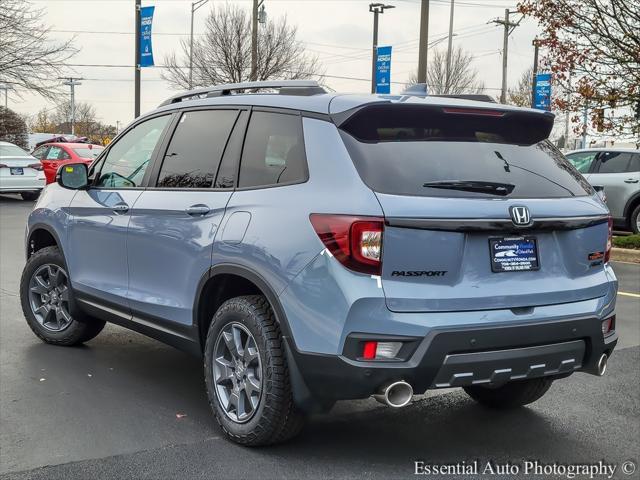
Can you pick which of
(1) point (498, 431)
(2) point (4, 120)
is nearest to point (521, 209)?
(1) point (498, 431)

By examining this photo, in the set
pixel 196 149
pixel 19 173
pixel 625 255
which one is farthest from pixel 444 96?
pixel 19 173

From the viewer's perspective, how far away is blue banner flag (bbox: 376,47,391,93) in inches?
1196

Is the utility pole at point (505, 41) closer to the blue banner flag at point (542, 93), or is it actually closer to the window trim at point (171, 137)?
the blue banner flag at point (542, 93)

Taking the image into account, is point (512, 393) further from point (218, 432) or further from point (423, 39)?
point (423, 39)

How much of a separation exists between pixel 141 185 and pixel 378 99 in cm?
184

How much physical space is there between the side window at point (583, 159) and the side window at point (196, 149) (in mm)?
12563

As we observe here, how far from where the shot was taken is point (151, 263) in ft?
15.4

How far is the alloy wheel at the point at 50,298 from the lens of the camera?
590cm

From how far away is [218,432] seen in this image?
4.24 m

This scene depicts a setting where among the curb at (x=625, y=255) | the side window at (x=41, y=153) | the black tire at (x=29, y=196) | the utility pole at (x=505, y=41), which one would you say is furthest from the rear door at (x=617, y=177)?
the utility pole at (x=505, y=41)

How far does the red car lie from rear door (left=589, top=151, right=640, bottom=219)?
40.8 feet

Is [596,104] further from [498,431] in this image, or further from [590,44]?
[498,431]

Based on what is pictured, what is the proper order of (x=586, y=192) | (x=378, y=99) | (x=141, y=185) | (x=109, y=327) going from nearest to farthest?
1. (x=378, y=99)
2. (x=586, y=192)
3. (x=141, y=185)
4. (x=109, y=327)

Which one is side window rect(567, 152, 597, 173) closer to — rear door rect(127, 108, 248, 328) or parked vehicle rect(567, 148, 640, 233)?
parked vehicle rect(567, 148, 640, 233)
